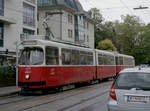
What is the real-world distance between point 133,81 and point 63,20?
36.3 metres

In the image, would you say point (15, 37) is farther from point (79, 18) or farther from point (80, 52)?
point (79, 18)

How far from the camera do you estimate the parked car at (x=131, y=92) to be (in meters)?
6.98

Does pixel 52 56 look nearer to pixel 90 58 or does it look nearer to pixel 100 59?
pixel 90 58

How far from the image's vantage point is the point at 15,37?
29625mm

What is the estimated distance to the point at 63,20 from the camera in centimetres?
4284

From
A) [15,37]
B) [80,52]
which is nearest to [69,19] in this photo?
[15,37]

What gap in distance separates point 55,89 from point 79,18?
107 feet

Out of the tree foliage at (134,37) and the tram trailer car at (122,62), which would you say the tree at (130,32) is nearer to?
the tree foliage at (134,37)

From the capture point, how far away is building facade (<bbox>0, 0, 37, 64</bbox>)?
27656mm

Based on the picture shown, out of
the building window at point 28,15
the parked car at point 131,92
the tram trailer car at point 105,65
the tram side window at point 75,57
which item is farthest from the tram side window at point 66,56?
the building window at point 28,15

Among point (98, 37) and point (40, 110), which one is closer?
point (40, 110)

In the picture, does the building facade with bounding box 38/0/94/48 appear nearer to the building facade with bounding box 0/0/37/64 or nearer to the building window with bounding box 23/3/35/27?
the building window with bounding box 23/3/35/27

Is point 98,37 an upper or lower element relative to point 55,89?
upper

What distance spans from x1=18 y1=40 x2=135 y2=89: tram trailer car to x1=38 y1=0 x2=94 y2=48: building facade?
21905mm
